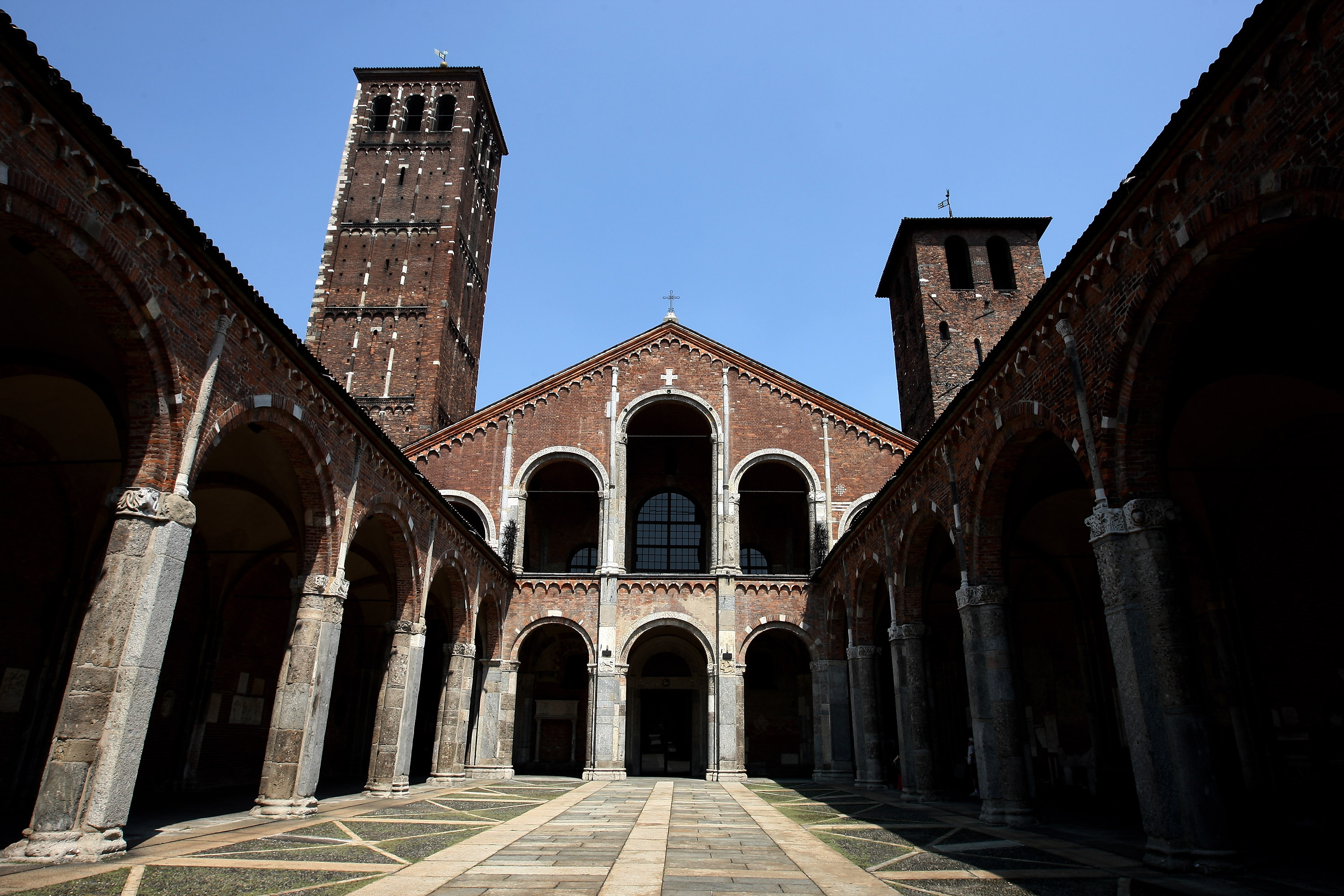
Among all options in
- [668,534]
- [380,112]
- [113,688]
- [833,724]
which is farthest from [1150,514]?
[380,112]

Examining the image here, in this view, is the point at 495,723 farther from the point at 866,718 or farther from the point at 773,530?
the point at 773,530

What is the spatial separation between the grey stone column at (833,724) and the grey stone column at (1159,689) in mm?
Result: 13373

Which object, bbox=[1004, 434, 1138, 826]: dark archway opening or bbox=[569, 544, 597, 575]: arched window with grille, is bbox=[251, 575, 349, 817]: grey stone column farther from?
bbox=[569, 544, 597, 575]: arched window with grille

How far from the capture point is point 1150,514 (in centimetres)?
754

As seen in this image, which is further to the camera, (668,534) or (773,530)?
(773,530)

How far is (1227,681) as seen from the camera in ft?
41.3

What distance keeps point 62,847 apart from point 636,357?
20677 mm

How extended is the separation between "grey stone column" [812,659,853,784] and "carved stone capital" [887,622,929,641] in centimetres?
627

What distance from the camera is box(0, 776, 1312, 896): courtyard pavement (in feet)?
19.7

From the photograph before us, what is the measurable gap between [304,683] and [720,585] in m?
13.3

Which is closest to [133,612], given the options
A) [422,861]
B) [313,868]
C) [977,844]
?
[313,868]

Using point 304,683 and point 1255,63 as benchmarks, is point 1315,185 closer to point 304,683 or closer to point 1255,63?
point 1255,63

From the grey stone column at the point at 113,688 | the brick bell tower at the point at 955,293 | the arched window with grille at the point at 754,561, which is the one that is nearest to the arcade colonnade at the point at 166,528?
the grey stone column at the point at 113,688

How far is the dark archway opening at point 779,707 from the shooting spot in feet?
80.5
